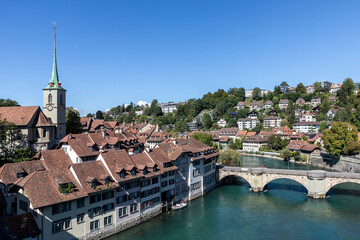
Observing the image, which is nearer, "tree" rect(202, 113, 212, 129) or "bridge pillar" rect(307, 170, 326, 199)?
"bridge pillar" rect(307, 170, 326, 199)

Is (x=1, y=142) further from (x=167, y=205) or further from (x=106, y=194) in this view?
(x=167, y=205)

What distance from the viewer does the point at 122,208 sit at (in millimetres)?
36594

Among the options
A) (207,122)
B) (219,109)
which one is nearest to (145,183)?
(207,122)

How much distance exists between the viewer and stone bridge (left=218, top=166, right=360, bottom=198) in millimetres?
49438

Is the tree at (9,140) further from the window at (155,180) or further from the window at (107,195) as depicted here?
the window at (155,180)

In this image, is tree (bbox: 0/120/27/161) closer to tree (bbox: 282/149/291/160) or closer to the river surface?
the river surface

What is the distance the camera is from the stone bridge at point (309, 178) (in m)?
49.4

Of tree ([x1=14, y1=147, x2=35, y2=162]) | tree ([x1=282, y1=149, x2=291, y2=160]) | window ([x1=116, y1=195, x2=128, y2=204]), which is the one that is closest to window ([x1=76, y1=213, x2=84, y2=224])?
window ([x1=116, y1=195, x2=128, y2=204])

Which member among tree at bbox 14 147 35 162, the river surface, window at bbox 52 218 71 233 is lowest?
the river surface

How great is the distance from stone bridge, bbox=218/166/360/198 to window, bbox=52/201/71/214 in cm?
3604

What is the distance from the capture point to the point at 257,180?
5528 cm

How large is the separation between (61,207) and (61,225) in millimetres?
1915

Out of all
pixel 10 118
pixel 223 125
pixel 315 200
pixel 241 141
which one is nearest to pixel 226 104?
pixel 223 125

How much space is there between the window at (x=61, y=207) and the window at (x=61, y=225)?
1.06 metres
